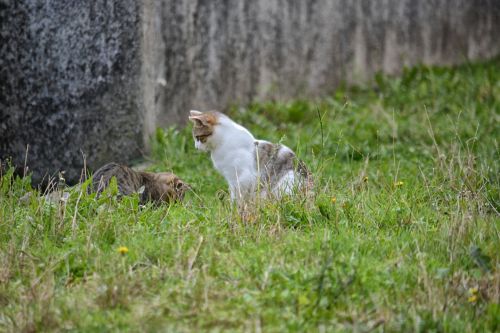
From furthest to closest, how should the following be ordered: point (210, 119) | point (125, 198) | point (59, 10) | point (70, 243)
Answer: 1. point (59, 10)
2. point (210, 119)
3. point (125, 198)
4. point (70, 243)

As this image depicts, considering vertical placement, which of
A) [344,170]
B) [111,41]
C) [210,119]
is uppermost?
[111,41]

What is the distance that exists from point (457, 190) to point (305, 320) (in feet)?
6.25

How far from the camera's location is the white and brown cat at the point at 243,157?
229 inches

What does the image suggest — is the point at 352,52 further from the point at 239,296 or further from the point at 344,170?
the point at 239,296

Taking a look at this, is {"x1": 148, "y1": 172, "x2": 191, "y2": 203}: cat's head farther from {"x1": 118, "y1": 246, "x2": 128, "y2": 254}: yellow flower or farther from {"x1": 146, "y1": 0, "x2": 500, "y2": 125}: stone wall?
{"x1": 146, "y1": 0, "x2": 500, "y2": 125}: stone wall

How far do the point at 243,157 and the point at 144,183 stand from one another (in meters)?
0.77

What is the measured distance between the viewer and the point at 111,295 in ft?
13.2

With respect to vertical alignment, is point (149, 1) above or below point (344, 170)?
above

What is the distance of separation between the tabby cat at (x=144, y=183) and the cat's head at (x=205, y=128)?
335mm

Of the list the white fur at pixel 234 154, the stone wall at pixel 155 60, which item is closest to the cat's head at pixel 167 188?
the white fur at pixel 234 154

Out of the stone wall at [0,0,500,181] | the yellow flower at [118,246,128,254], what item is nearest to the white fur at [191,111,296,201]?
the stone wall at [0,0,500,181]

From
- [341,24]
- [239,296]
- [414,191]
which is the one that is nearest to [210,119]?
[414,191]

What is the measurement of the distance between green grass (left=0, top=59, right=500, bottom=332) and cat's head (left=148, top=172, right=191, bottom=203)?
101 millimetres

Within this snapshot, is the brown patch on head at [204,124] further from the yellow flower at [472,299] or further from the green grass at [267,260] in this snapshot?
the yellow flower at [472,299]
